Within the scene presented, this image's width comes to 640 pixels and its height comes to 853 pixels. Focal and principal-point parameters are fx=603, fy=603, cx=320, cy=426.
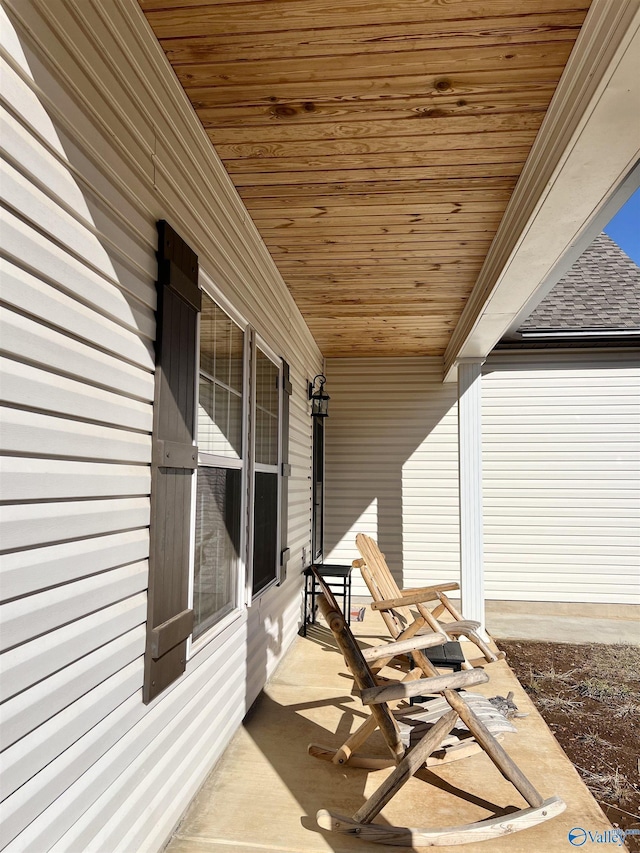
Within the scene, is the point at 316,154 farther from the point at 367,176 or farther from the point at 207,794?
the point at 207,794

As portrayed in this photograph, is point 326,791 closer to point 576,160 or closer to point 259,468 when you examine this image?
point 259,468

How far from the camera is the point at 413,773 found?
2295 millimetres

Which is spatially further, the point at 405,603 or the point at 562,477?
the point at 562,477

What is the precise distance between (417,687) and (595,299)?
5878 millimetres

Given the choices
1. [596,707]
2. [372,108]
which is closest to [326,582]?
[596,707]

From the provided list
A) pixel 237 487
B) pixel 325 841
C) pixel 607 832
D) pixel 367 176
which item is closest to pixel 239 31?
pixel 367 176

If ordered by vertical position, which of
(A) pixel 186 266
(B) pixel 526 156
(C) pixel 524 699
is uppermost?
(B) pixel 526 156

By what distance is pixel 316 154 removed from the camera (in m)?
2.69

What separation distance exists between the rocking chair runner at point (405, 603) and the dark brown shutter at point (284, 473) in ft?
1.73

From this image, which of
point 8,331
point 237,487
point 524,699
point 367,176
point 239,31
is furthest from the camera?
point 524,699

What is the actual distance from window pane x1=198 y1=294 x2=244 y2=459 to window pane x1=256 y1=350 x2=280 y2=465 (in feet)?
1.52

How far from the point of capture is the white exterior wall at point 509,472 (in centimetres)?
643

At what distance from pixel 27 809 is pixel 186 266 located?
1708mm

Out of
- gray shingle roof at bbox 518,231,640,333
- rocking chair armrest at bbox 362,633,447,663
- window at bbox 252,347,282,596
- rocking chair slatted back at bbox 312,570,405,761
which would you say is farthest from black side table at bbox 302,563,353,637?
gray shingle roof at bbox 518,231,640,333
